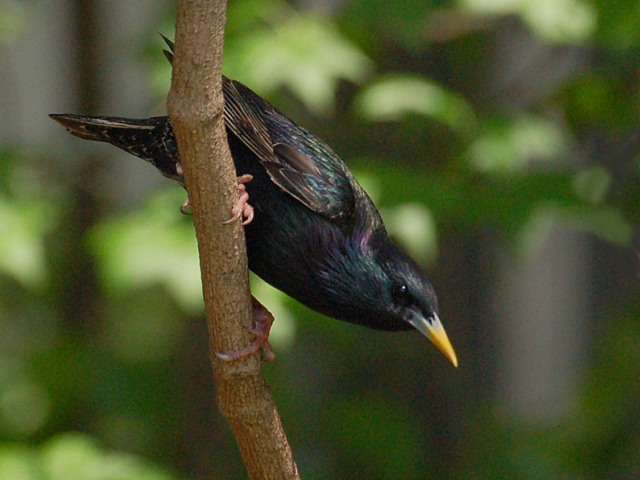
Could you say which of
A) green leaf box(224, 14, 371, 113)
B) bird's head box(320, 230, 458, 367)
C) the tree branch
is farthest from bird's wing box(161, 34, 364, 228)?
green leaf box(224, 14, 371, 113)

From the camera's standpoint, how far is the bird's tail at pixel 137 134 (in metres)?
2.56

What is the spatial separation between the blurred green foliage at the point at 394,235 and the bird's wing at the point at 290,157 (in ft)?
2.64

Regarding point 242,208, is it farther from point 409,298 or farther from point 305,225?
point 409,298

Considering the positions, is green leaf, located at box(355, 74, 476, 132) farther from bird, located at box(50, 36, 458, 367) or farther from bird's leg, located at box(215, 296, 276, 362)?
bird's leg, located at box(215, 296, 276, 362)

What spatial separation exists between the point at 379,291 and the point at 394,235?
118cm

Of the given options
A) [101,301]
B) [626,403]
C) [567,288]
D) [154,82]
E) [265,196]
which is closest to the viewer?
[265,196]

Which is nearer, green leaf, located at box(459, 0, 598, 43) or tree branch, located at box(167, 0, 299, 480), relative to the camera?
tree branch, located at box(167, 0, 299, 480)

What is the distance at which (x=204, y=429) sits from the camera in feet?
15.7

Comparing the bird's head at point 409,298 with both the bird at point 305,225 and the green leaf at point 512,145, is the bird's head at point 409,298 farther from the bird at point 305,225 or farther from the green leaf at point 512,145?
the green leaf at point 512,145

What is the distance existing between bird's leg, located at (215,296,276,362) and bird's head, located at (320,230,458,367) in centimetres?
21

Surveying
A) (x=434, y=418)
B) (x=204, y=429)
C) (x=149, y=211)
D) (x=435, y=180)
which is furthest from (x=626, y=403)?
(x=149, y=211)

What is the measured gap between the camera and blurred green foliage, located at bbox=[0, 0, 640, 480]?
3.54m

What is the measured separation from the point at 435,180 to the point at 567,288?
323cm

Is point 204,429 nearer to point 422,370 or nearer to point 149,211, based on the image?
point 422,370
